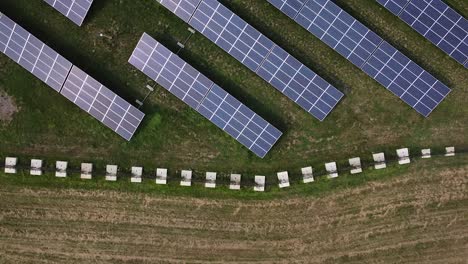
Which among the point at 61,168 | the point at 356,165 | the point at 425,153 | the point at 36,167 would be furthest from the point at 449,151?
the point at 36,167

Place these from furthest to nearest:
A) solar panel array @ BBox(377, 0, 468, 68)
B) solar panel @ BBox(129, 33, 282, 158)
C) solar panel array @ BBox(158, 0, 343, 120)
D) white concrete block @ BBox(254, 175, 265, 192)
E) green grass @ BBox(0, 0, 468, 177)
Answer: white concrete block @ BBox(254, 175, 265, 192) → green grass @ BBox(0, 0, 468, 177) → solar panel @ BBox(129, 33, 282, 158) → solar panel array @ BBox(158, 0, 343, 120) → solar panel array @ BBox(377, 0, 468, 68)

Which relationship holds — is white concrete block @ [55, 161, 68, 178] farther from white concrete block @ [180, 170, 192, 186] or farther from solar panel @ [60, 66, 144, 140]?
white concrete block @ [180, 170, 192, 186]

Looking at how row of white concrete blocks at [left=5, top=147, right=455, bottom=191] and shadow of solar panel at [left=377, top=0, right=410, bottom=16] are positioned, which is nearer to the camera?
shadow of solar panel at [left=377, top=0, right=410, bottom=16]

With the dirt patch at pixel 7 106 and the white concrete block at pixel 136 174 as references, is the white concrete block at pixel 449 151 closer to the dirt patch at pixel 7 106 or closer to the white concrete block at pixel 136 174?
the white concrete block at pixel 136 174

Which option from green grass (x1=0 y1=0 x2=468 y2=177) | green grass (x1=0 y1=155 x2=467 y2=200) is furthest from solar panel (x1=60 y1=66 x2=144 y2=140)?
green grass (x1=0 y1=155 x2=467 y2=200)

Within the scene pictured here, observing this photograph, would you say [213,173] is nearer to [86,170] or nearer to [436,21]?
[86,170]

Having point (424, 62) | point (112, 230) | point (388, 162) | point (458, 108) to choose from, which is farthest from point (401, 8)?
point (112, 230)

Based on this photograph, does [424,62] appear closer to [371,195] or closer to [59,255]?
[371,195]
